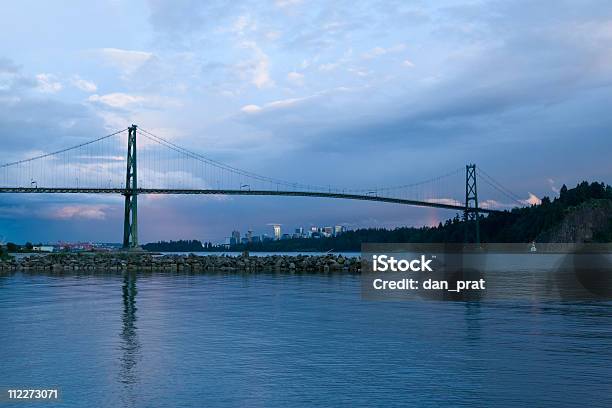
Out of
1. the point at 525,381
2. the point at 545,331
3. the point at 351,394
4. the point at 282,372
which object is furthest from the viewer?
the point at 545,331

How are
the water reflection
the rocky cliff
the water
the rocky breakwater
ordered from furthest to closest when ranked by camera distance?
the rocky cliff, the rocky breakwater, the water reflection, the water

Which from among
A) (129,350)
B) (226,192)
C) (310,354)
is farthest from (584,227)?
(129,350)

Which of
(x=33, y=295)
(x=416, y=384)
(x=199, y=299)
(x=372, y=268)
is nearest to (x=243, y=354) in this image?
(x=416, y=384)

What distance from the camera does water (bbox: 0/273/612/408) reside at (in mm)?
8523

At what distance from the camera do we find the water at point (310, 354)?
28.0 ft

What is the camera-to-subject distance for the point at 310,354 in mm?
11391

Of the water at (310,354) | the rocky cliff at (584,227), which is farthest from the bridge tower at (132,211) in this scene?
the rocky cliff at (584,227)

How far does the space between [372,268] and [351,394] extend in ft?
129

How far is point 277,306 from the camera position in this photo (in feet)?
64.9

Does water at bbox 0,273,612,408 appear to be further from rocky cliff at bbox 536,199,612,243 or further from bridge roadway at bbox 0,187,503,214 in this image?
rocky cliff at bbox 536,199,612,243

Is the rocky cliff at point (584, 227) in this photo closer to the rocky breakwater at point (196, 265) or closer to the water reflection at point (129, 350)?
the rocky breakwater at point (196, 265)

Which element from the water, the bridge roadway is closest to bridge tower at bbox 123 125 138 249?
the bridge roadway

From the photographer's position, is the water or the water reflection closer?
the water

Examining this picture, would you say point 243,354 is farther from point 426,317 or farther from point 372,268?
point 372,268
